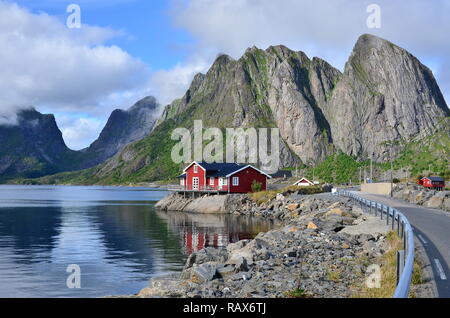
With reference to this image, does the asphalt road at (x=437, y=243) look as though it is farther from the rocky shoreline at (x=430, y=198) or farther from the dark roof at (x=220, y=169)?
the dark roof at (x=220, y=169)

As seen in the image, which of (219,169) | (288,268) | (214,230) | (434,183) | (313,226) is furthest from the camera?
(219,169)

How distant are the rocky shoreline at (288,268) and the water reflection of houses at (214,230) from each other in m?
13.2

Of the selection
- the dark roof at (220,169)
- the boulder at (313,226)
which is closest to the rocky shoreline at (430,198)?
the boulder at (313,226)

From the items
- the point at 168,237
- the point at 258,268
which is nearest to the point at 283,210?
the point at 168,237

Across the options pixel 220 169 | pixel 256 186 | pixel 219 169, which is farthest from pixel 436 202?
pixel 219 169

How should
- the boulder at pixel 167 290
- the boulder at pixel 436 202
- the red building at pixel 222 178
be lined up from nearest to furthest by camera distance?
the boulder at pixel 167 290 < the boulder at pixel 436 202 < the red building at pixel 222 178

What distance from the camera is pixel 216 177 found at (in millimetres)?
95750

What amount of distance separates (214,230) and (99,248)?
1882 centimetres

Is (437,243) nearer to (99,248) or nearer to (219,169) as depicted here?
(99,248)

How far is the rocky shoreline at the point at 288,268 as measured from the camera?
739 inches

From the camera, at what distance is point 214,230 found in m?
59.0

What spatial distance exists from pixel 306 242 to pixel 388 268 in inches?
440
